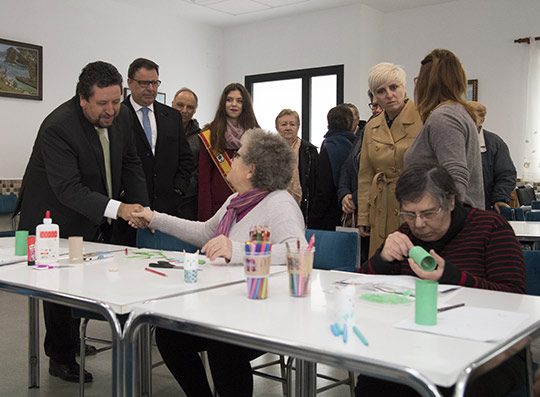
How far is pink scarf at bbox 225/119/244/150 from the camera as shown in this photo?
12.1 ft

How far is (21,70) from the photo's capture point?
19.9 feet

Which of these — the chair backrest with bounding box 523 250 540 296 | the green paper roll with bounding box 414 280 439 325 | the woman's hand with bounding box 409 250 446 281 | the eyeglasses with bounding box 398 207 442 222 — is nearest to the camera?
the green paper roll with bounding box 414 280 439 325

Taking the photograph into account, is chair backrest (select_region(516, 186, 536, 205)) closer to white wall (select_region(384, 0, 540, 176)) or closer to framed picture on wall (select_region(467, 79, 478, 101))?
white wall (select_region(384, 0, 540, 176))

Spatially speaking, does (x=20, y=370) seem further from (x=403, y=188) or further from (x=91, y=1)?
(x=91, y=1)

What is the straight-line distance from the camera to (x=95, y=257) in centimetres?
237

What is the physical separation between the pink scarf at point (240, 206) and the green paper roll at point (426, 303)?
1.09m

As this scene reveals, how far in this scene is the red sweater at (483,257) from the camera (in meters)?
1.82

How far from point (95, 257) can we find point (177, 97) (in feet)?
7.96

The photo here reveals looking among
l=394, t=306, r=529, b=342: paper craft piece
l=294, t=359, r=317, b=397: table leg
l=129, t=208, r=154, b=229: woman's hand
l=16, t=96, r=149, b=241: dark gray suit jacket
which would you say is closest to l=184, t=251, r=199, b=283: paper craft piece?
l=294, t=359, r=317, b=397: table leg

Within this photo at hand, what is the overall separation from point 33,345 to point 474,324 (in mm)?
2265

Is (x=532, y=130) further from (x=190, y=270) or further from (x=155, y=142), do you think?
(x=190, y=270)

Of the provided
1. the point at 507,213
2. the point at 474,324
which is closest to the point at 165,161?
the point at 507,213

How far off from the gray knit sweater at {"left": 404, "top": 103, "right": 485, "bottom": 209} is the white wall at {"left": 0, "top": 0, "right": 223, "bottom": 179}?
4.75 metres

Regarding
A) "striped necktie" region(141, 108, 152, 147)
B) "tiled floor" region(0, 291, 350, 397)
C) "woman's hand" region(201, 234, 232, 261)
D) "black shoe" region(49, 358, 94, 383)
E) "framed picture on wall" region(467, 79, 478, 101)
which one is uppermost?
"framed picture on wall" region(467, 79, 478, 101)
